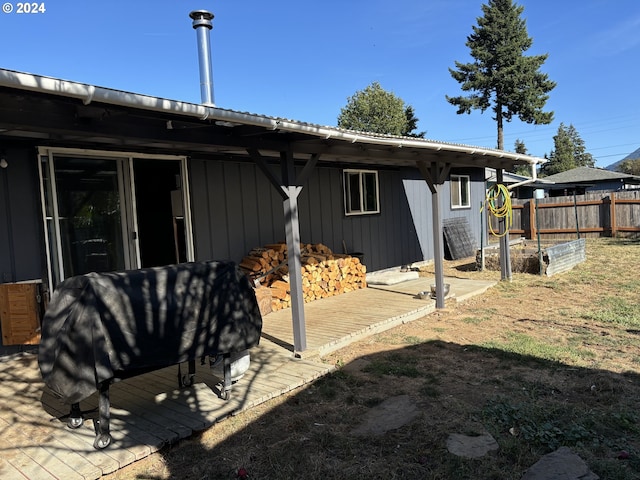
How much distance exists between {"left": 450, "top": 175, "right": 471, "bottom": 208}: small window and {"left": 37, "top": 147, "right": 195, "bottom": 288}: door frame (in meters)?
7.91

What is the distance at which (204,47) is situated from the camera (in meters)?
5.39

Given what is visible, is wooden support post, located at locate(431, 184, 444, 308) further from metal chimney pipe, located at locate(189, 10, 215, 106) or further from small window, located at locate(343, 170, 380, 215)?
metal chimney pipe, located at locate(189, 10, 215, 106)

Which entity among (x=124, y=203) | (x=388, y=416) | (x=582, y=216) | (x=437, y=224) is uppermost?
(x=124, y=203)

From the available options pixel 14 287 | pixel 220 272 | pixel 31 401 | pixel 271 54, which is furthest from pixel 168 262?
pixel 271 54

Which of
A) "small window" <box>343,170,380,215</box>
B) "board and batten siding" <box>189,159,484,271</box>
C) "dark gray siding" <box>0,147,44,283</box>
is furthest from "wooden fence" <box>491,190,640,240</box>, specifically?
"dark gray siding" <box>0,147,44,283</box>

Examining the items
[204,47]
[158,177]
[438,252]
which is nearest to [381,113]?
[438,252]

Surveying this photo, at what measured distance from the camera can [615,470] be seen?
7.73 feet

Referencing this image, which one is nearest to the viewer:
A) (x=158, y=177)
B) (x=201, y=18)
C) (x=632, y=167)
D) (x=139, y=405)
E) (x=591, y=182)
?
(x=139, y=405)

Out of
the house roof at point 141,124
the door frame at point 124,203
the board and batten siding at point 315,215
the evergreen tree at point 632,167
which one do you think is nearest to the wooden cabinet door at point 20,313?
the door frame at point 124,203

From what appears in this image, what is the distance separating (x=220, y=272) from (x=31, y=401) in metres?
1.88

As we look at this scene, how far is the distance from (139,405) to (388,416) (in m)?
1.88

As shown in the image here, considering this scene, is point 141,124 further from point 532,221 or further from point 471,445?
point 532,221

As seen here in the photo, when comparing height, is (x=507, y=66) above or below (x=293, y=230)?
above

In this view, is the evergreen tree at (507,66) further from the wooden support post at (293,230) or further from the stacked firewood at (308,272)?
the wooden support post at (293,230)
